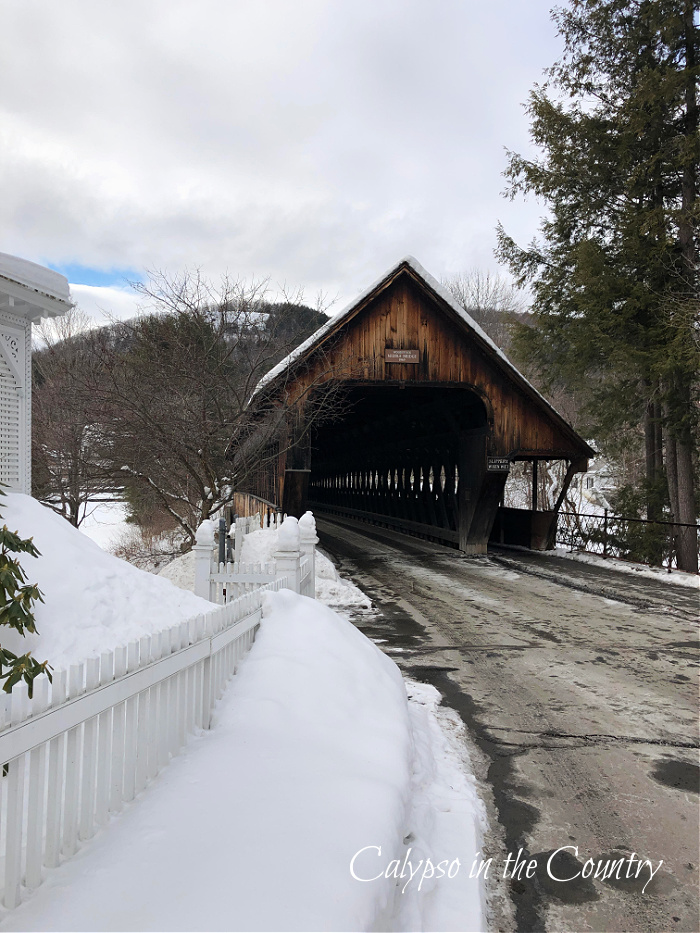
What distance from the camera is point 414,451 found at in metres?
22.6

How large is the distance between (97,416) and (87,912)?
45.0 ft

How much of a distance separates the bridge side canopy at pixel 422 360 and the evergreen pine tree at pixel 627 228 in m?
1.54

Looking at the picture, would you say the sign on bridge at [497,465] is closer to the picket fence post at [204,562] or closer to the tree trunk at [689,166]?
the tree trunk at [689,166]

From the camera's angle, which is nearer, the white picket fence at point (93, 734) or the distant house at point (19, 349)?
the white picket fence at point (93, 734)

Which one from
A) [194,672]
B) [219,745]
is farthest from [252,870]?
[194,672]

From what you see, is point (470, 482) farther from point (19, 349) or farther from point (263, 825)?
point (263, 825)

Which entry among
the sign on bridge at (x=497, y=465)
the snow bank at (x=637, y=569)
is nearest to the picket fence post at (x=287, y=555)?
the snow bank at (x=637, y=569)

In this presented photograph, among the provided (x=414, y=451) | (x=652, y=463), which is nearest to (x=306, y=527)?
(x=652, y=463)

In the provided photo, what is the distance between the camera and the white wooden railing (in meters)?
2.22

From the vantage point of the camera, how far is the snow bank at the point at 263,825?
226cm

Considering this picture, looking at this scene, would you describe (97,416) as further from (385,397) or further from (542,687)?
(542,687)

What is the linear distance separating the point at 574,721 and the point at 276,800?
331cm

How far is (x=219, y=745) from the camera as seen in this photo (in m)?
3.60

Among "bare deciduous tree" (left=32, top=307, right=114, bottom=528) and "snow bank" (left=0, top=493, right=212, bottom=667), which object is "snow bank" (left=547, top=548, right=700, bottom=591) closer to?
"snow bank" (left=0, top=493, right=212, bottom=667)
